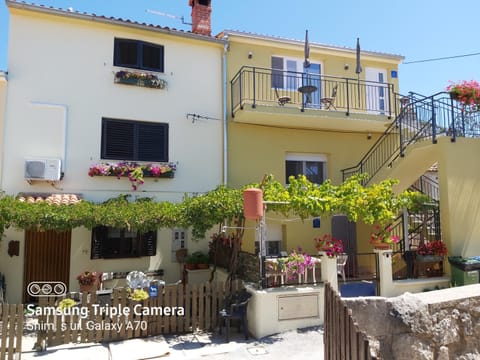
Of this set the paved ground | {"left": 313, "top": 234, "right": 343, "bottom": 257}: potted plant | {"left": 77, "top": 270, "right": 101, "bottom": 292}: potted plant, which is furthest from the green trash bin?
{"left": 77, "top": 270, "right": 101, "bottom": 292}: potted plant

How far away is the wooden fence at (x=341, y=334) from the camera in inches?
136

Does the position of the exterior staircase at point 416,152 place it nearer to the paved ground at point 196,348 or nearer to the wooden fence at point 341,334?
the paved ground at point 196,348

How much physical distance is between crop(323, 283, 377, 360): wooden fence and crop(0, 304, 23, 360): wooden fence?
5.81 meters

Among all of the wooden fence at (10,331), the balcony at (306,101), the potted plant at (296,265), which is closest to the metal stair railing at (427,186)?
the balcony at (306,101)

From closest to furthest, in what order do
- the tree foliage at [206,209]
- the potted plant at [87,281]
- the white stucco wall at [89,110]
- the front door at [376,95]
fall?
the tree foliage at [206,209] → the potted plant at [87,281] → the white stucco wall at [89,110] → the front door at [376,95]

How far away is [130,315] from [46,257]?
16.2 feet

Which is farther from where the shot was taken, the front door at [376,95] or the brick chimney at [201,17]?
the front door at [376,95]

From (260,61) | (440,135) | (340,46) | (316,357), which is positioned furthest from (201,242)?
(340,46)

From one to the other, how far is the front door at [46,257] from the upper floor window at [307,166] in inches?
323

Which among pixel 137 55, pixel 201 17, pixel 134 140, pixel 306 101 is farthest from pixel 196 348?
pixel 201 17

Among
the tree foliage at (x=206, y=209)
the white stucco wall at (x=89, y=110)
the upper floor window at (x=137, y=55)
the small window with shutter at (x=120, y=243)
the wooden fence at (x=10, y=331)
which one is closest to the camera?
the wooden fence at (x=10, y=331)

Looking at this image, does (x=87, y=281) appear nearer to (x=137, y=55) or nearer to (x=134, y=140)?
(x=134, y=140)

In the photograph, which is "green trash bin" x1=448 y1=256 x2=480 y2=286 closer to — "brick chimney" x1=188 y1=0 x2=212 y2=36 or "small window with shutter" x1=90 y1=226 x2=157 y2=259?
"small window with shutter" x1=90 y1=226 x2=157 y2=259

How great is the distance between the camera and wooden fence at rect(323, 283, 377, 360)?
3.47m
